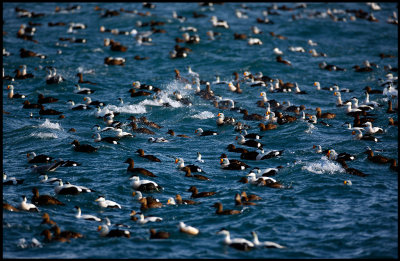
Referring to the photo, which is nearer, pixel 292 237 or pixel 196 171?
pixel 292 237

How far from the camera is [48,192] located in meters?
19.6

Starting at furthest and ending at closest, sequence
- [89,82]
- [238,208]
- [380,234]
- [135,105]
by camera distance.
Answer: [89,82]
[135,105]
[238,208]
[380,234]

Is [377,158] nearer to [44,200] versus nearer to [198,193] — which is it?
[198,193]

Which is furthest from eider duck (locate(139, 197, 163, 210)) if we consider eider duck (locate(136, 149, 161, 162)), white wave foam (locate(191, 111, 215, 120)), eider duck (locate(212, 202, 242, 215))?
white wave foam (locate(191, 111, 215, 120))

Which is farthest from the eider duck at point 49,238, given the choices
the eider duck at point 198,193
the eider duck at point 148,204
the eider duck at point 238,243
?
the eider duck at point 198,193

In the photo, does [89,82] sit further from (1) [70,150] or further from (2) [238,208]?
(2) [238,208]

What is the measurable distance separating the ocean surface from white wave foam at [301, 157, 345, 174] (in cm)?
7

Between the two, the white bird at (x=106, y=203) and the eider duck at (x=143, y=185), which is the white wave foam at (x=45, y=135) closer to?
the eider duck at (x=143, y=185)

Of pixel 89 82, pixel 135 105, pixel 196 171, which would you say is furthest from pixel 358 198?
pixel 89 82

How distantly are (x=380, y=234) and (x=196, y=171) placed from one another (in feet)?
25.2

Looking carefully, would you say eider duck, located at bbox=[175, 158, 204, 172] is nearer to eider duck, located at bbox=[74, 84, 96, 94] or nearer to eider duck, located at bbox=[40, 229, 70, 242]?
eider duck, located at bbox=[40, 229, 70, 242]

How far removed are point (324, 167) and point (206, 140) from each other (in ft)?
20.8

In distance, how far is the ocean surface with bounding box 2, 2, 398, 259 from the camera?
16.2m

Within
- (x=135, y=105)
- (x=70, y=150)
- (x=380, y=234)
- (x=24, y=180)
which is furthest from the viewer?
(x=135, y=105)
